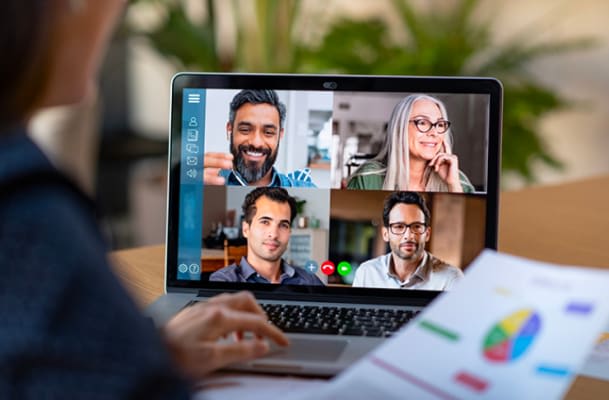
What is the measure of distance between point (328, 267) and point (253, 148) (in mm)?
183

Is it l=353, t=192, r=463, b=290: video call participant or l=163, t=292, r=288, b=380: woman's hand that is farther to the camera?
l=353, t=192, r=463, b=290: video call participant

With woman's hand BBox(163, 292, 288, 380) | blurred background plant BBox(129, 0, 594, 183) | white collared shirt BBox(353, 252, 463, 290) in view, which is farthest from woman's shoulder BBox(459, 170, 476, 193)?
blurred background plant BBox(129, 0, 594, 183)

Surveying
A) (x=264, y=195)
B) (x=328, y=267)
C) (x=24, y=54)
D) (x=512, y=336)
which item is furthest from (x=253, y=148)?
(x=24, y=54)

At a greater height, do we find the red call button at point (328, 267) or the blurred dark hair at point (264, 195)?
the blurred dark hair at point (264, 195)

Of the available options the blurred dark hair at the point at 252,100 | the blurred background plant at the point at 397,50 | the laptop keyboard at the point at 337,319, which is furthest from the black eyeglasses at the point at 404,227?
the blurred background plant at the point at 397,50

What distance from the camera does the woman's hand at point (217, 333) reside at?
792mm

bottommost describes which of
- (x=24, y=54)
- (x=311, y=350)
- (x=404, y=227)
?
(x=311, y=350)

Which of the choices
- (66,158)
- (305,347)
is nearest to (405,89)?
(305,347)

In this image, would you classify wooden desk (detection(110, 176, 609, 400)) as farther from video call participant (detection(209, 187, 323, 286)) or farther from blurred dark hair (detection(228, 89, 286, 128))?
blurred dark hair (detection(228, 89, 286, 128))

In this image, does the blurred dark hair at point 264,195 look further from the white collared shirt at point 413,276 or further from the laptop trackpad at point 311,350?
the laptop trackpad at point 311,350

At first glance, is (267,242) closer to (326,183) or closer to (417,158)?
(326,183)

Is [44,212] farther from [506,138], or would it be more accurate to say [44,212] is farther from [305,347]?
[506,138]

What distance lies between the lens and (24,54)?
47cm

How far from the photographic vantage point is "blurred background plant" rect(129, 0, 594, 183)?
3.07 meters
